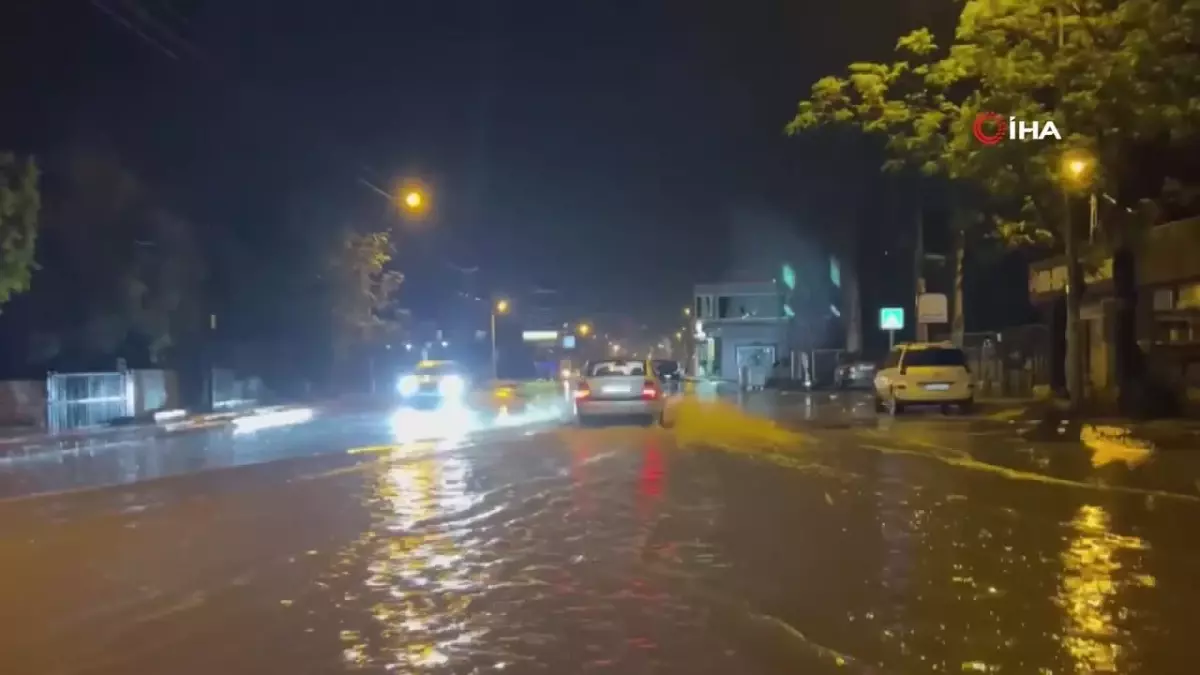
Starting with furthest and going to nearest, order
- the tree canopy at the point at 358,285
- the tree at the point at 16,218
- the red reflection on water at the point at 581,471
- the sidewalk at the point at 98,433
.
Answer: the tree canopy at the point at 358,285 → the tree at the point at 16,218 → the sidewalk at the point at 98,433 → the red reflection on water at the point at 581,471

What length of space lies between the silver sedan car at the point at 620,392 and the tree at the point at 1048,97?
671 cm

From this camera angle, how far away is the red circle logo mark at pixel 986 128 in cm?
2212

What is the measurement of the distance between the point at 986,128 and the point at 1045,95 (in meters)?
1.70

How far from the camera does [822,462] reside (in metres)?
19.1

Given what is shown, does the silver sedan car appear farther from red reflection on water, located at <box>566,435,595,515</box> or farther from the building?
the building

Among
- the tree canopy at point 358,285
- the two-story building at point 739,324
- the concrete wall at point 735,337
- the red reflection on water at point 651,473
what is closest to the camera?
the red reflection on water at point 651,473

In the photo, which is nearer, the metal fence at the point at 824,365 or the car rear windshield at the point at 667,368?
the metal fence at the point at 824,365

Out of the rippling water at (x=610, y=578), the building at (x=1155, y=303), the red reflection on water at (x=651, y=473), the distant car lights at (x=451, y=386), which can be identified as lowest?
the rippling water at (x=610, y=578)

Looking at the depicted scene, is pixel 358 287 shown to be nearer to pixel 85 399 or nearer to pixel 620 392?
pixel 85 399

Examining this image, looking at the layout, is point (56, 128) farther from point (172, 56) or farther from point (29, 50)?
point (172, 56)

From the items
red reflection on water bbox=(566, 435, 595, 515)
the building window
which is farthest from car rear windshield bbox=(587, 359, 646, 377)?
the building window

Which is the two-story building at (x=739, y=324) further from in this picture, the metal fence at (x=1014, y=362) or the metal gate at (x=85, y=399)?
the metal gate at (x=85, y=399)

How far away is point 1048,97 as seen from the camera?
75.7 feet

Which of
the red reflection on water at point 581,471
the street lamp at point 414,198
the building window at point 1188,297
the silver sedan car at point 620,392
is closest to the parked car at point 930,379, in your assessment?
the building window at point 1188,297
